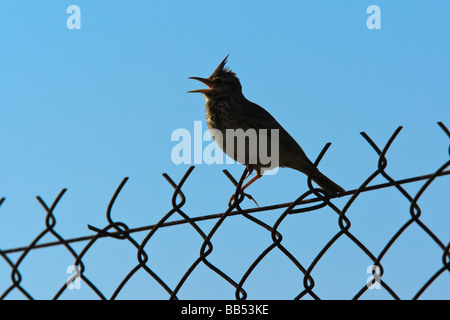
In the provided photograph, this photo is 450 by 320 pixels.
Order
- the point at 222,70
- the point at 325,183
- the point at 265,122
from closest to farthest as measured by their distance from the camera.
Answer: the point at 325,183
the point at 265,122
the point at 222,70

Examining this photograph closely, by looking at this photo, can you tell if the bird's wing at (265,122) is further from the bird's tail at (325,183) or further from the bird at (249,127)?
the bird's tail at (325,183)

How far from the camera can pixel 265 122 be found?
258 inches

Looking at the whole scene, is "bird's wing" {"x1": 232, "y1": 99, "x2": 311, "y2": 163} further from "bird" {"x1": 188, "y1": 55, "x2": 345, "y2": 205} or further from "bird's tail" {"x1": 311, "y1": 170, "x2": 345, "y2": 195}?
"bird's tail" {"x1": 311, "y1": 170, "x2": 345, "y2": 195}

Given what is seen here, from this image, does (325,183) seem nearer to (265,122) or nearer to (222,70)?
(265,122)

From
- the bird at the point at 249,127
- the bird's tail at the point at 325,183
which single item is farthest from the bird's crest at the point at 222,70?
the bird's tail at the point at 325,183

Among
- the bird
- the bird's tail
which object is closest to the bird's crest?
the bird

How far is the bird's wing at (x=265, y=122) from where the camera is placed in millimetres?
6258

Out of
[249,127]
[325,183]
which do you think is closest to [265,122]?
[249,127]

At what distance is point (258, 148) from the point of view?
599cm

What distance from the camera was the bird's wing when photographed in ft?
20.5
